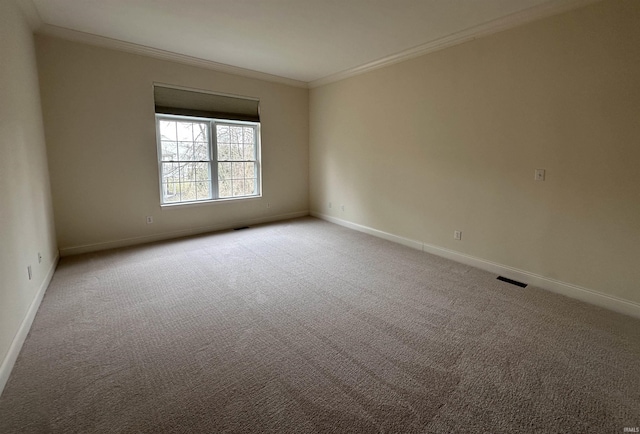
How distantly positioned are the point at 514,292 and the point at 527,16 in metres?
2.66

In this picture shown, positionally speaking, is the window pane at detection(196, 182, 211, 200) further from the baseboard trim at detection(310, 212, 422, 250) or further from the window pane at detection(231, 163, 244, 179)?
the baseboard trim at detection(310, 212, 422, 250)

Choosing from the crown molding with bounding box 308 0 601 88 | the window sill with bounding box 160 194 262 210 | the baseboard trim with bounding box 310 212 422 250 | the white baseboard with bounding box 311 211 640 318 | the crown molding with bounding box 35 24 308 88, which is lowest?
the white baseboard with bounding box 311 211 640 318

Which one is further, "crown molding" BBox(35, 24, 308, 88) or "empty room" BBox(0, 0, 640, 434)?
"crown molding" BBox(35, 24, 308, 88)

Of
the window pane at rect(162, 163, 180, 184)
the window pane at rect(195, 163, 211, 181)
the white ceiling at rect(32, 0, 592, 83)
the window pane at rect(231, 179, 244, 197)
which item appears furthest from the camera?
the window pane at rect(231, 179, 244, 197)

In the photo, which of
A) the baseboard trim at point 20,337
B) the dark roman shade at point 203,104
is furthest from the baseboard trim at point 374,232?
the baseboard trim at point 20,337

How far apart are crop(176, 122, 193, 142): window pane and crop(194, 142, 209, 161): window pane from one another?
14 cm

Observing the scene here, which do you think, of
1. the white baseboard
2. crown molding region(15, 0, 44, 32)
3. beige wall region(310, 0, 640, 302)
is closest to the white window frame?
crown molding region(15, 0, 44, 32)

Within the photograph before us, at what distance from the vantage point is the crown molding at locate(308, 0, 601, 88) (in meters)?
2.67

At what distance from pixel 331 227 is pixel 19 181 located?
3.99 m

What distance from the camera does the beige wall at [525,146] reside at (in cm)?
250

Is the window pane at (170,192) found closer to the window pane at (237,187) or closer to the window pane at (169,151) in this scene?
the window pane at (169,151)

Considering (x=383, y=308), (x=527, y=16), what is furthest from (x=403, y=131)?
(x=383, y=308)

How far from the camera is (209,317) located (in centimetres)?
245

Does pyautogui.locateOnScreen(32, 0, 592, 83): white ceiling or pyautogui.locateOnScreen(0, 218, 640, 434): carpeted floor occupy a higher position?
pyautogui.locateOnScreen(32, 0, 592, 83): white ceiling
